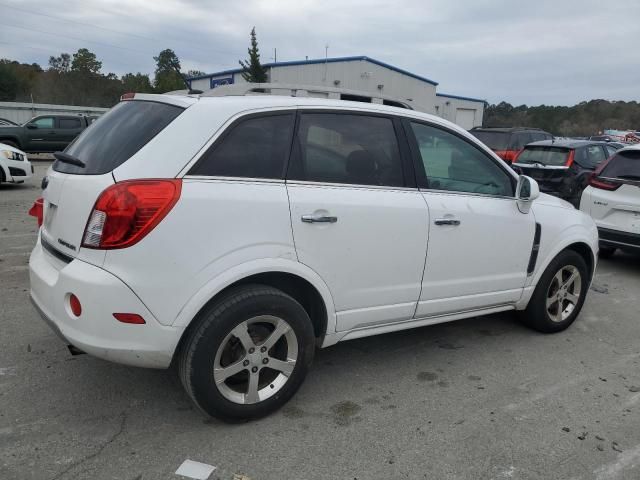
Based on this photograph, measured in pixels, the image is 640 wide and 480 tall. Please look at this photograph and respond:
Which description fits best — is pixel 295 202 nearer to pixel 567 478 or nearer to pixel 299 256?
pixel 299 256

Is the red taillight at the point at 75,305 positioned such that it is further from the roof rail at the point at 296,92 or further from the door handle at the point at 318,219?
the roof rail at the point at 296,92

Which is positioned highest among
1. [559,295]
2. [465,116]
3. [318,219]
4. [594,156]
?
[465,116]

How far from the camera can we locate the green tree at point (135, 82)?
63.1 m

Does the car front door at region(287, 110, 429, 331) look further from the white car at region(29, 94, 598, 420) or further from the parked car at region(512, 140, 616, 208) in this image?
the parked car at region(512, 140, 616, 208)

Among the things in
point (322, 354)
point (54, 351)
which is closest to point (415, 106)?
point (322, 354)

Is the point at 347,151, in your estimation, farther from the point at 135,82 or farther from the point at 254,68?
the point at 135,82

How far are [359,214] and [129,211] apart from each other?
131 cm

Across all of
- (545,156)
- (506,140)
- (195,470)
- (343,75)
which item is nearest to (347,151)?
(195,470)

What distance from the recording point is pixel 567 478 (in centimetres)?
259

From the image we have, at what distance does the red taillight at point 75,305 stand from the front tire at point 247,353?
548 millimetres

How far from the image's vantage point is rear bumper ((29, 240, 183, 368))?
8.16 feet

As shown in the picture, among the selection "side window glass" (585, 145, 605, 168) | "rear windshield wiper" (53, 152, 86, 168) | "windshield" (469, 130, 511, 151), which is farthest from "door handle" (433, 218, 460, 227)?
"windshield" (469, 130, 511, 151)

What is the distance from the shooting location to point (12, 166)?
10984 mm

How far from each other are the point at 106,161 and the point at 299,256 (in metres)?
1.15
